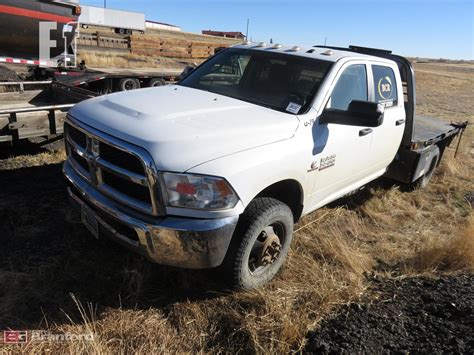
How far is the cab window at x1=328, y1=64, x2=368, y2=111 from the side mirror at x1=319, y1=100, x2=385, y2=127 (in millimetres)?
198

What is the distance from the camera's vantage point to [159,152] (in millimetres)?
2709

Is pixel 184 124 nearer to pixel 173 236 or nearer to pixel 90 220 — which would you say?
pixel 173 236

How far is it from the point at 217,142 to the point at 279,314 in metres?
1.32

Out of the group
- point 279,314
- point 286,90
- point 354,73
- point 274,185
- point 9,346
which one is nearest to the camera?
point 9,346

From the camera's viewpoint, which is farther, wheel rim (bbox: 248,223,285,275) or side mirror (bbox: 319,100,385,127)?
side mirror (bbox: 319,100,385,127)

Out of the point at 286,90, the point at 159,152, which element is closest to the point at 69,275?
the point at 159,152

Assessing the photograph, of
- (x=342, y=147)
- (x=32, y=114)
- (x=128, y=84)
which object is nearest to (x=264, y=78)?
(x=342, y=147)

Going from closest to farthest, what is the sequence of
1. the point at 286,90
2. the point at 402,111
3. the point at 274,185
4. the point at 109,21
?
the point at 274,185
the point at 286,90
the point at 402,111
the point at 109,21

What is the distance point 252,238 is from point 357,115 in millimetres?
1421

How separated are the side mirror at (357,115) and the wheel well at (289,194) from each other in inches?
24.7

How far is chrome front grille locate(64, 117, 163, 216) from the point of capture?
2.73m

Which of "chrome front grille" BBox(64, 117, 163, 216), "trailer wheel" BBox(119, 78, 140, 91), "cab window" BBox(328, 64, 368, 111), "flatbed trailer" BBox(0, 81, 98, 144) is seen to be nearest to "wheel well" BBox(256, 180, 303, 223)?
"cab window" BBox(328, 64, 368, 111)

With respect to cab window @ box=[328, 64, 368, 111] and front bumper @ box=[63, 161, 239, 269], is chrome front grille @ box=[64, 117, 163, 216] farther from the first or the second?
cab window @ box=[328, 64, 368, 111]

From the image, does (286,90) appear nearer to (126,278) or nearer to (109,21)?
(126,278)
